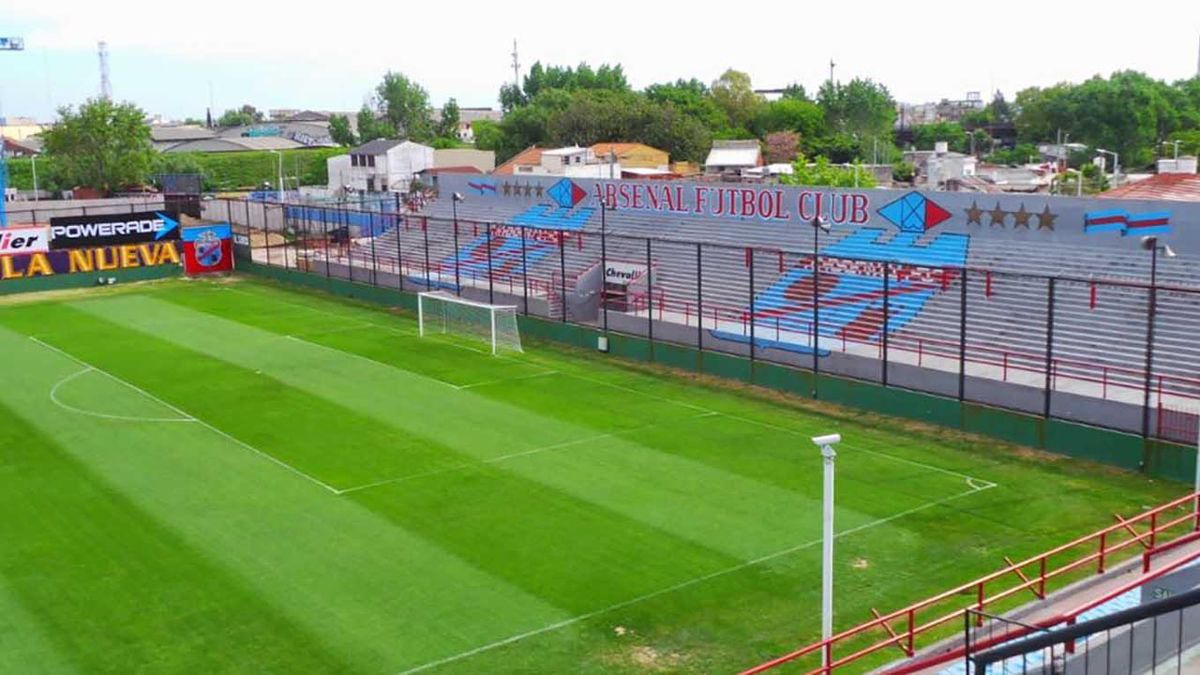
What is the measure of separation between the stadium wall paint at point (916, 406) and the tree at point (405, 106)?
137 m

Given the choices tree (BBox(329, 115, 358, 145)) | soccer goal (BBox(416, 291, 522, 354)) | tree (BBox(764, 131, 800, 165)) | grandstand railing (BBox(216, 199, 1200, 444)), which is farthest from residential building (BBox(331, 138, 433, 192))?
soccer goal (BBox(416, 291, 522, 354))

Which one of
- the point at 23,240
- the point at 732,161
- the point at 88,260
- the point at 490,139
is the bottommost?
the point at 88,260

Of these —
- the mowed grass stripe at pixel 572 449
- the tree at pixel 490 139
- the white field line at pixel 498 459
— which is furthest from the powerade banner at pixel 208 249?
the tree at pixel 490 139

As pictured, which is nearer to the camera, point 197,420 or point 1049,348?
point 1049,348

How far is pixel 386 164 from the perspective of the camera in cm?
10962

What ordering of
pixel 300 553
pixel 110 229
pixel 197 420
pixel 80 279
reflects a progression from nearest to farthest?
pixel 300 553, pixel 197 420, pixel 80 279, pixel 110 229

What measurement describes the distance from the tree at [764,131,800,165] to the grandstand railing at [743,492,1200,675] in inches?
3842

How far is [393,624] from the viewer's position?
17875mm

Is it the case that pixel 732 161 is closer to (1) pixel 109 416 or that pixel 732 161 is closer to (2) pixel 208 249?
(2) pixel 208 249

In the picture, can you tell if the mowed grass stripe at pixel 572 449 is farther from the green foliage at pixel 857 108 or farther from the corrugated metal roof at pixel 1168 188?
the green foliage at pixel 857 108

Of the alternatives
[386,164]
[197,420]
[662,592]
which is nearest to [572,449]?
[662,592]

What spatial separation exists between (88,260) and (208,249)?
597 centimetres

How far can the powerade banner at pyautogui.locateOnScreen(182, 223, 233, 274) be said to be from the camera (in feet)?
200

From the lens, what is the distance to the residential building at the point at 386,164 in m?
110
